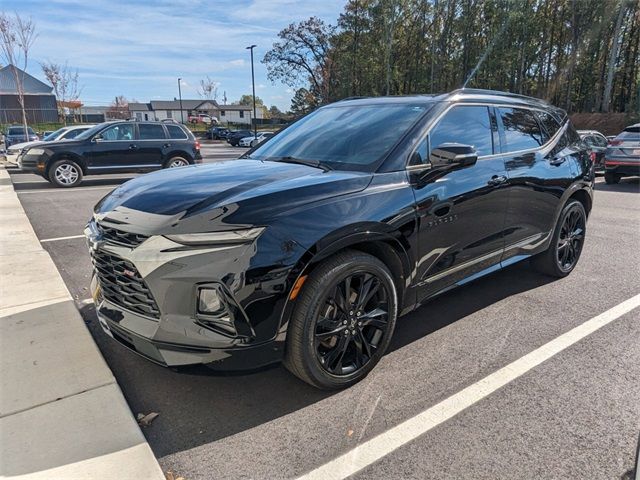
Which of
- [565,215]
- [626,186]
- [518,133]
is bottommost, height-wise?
[626,186]

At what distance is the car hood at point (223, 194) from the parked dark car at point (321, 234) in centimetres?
1

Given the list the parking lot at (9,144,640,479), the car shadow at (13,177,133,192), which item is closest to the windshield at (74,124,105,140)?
the car shadow at (13,177,133,192)

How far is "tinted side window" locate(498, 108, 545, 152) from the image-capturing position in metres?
4.06

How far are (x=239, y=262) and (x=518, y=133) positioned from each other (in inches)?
121

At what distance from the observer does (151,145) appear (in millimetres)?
13211

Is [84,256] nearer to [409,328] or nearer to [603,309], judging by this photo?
[409,328]

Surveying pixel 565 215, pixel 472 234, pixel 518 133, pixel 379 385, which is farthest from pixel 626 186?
pixel 379 385

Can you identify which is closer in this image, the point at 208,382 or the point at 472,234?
the point at 208,382

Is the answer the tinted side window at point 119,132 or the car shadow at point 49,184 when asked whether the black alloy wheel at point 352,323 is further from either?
the tinted side window at point 119,132

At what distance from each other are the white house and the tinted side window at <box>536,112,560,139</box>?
93.2 metres

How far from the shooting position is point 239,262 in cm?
234

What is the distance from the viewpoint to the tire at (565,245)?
15.5 ft

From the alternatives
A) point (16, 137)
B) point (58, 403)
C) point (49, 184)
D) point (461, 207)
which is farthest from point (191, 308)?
point (16, 137)

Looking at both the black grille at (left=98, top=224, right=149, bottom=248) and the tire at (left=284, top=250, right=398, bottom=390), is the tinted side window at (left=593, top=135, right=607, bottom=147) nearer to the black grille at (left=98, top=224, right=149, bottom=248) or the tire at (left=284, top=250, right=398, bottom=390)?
the tire at (left=284, top=250, right=398, bottom=390)
